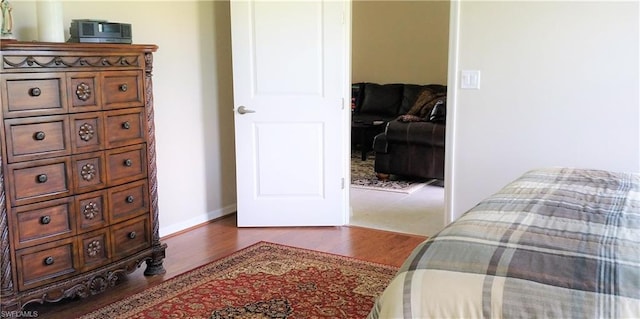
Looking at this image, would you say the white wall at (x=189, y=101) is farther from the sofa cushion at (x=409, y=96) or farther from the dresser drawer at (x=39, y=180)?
the sofa cushion at (x=409, y=96)

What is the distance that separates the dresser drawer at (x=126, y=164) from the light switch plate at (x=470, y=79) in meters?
1.96

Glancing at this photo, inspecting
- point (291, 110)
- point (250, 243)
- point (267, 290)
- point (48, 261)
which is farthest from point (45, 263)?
point (291, 110)

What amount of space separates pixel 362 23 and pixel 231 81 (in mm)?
4191

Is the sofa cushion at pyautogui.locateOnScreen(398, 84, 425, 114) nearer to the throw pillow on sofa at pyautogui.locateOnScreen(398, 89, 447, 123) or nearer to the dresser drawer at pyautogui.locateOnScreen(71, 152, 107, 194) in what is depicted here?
the throw pillow on sofa at pyautogui.locateOnScreen(398, 89, 447, 123)

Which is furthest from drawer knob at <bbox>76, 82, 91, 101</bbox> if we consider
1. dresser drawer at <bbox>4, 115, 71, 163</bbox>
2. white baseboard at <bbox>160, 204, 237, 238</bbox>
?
white baseboard at <bbox>160, 204, 237, 238</bbox>

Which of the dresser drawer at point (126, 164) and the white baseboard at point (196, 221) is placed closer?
the dresser drawer at point (126, 164)

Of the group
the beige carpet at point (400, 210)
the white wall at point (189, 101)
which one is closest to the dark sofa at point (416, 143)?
the beige carpet at point (400, 210)

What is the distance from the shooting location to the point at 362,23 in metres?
8.37

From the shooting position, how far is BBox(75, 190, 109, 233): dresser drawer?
2877mm

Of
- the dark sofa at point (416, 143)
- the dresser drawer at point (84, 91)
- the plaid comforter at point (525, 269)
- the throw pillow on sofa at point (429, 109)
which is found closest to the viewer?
the plaid comforter at point (525, 269)

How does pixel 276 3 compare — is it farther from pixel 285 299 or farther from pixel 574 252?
pixel 574 252

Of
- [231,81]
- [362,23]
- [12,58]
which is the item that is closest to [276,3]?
[231,81]

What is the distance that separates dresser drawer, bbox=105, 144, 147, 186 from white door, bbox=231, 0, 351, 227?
109 cm

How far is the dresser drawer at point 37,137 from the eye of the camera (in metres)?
2.57
